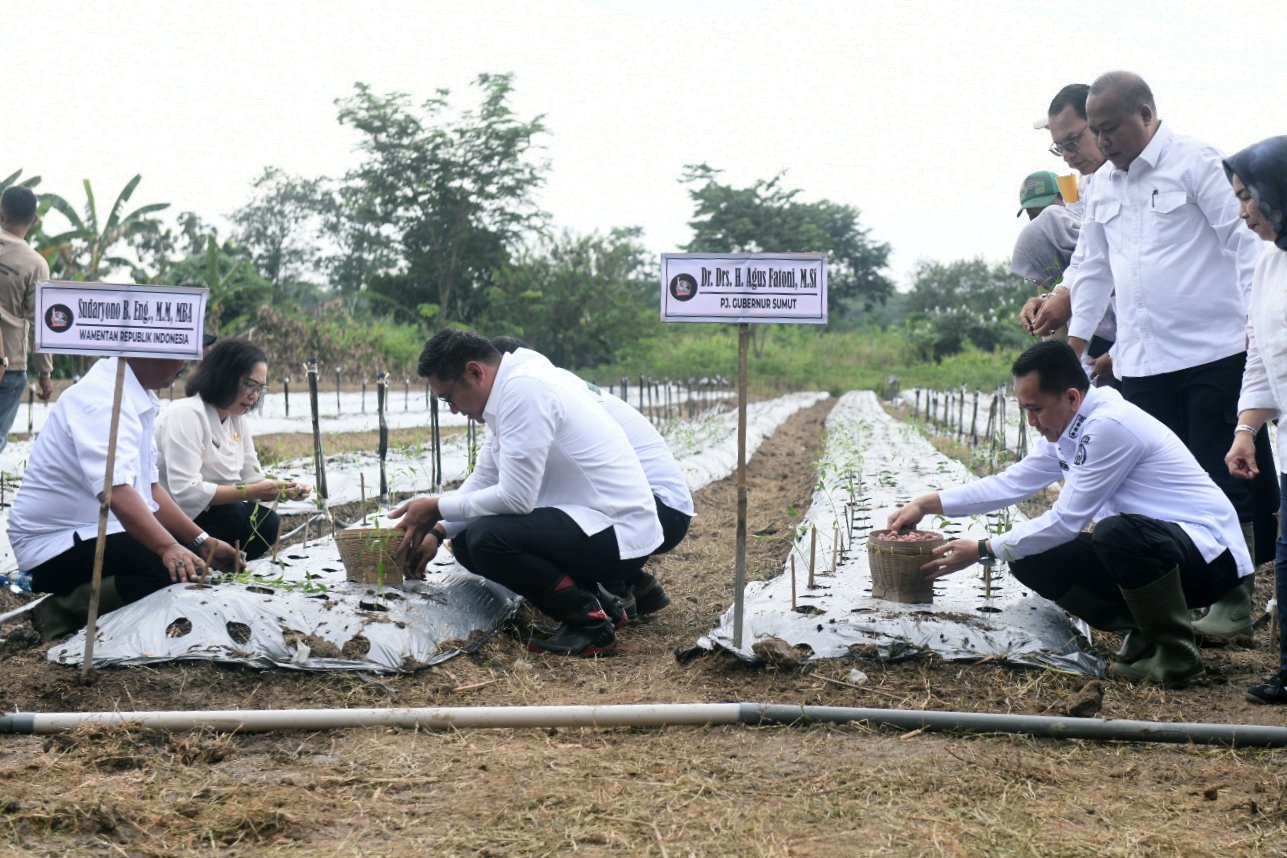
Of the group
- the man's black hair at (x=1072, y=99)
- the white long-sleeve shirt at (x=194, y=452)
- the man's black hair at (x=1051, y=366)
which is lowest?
the white long-sleeve shirt at (x=194, y=452)

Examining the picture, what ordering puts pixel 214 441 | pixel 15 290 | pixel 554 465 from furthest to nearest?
pixel 15 290
pixel 214 441
pixel 554 465

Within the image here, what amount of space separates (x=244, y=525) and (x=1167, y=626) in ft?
9.90

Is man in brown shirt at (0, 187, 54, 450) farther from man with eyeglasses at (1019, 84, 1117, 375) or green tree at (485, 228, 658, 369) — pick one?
green tree at (485, 228, 658, 369)

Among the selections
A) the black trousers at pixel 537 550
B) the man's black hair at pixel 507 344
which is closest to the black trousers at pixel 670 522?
the black trousers at pixel 537 550

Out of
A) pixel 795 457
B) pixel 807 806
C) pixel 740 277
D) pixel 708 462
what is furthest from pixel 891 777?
pixel 795 457

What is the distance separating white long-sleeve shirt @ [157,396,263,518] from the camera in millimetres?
3842

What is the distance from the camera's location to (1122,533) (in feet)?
10.2

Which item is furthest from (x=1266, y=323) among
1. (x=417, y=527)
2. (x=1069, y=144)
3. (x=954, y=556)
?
(x=417, y=527)

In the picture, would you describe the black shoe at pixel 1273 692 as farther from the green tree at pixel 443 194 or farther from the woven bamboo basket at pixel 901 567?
the green tree at pixel 443 194

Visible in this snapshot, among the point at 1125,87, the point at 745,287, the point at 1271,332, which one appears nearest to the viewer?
the point at 1271,332

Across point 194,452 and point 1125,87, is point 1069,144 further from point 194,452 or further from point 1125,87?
point 194,452

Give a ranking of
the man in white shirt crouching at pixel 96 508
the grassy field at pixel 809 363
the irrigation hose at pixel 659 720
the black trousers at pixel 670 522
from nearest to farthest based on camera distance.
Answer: the irrigation hose at pixel 659 720 < the man in white shirt crouching at pixel 96 508 < the black trousers at pixel 670 522 < the grassy field at pixel 809 363

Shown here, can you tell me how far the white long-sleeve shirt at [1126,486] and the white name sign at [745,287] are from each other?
0.81 metres

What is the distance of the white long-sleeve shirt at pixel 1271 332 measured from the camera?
2.87 metres
